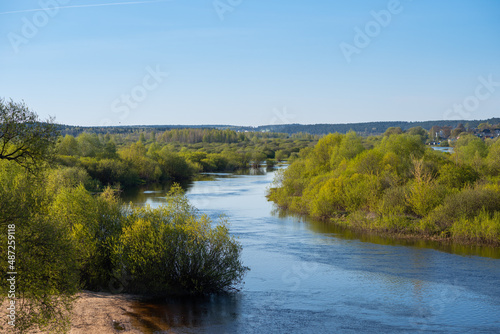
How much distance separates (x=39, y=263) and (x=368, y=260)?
2027 cm

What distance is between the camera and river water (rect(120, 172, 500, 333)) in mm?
18953

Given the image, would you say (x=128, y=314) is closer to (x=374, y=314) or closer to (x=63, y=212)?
(x=63, y=212)

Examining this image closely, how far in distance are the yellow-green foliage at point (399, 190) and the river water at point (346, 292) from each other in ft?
9.39

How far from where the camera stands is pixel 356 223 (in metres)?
39.0

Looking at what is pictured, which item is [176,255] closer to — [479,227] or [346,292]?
[346,292]

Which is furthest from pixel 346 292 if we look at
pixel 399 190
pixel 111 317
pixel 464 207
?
pixel 399 190

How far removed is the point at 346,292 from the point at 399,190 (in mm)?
17728

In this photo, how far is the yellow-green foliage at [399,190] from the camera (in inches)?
1351

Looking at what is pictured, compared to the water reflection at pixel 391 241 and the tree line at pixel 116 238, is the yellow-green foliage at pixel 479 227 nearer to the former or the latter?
the water reflection at pixel 391 241

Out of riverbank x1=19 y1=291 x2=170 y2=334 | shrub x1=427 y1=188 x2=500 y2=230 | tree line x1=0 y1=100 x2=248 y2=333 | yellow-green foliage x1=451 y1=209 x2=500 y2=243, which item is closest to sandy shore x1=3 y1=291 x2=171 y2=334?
riverbank x1=19 y1=291 x2=170 y2=334

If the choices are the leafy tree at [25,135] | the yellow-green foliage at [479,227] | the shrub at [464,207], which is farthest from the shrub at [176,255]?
the shrub at [464,207]

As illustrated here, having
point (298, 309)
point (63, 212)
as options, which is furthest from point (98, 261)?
point (298, 309)

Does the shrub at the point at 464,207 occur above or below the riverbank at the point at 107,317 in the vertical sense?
above

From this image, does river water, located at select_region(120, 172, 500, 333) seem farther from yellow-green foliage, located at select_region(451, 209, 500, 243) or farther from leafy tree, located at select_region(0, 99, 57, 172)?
leafy tree, located at select_region(0, 99, 57, 172)
